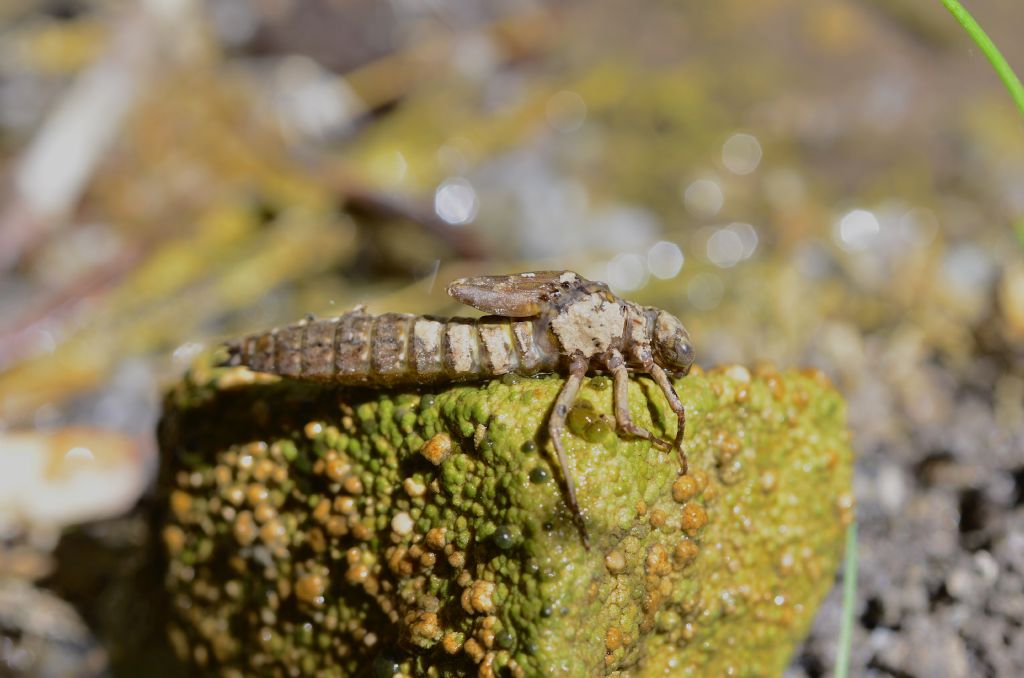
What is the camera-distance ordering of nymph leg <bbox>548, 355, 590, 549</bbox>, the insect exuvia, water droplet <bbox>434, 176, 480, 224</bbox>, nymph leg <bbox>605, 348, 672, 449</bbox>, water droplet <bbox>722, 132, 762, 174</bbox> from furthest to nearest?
water droplet <bbox>722, 132, 762, 174</bbox>
water droplet <bbox>434, 176, 480, 224</bbox>
the insect exuvia
nymph leg <bbox>605, 348, 672, 449</bbox>
nymph leg <bbox>548, 355, 590, 549</bbox>

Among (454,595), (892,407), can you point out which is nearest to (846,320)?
(892,407)

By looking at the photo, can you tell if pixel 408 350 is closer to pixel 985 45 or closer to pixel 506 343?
pixel 506 343

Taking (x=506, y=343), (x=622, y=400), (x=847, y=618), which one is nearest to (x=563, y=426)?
(x=622, y=400)

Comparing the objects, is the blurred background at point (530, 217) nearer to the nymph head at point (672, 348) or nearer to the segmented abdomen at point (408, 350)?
the nymph head at point (672, 348)

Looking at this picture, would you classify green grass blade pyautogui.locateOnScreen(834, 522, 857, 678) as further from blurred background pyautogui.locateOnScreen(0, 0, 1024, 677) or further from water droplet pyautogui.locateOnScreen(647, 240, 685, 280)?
water droplet pyautogui.locateOnScreen(647, 240, 685, 280)

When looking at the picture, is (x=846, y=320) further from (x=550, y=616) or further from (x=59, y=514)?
(x=59, y=514)

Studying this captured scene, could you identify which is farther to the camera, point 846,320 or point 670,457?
point 846,320

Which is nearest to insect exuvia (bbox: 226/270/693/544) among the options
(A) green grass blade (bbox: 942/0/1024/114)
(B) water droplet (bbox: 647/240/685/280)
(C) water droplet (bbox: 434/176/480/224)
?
(A) green grass blade (bbox: 942/0/1024/114)
